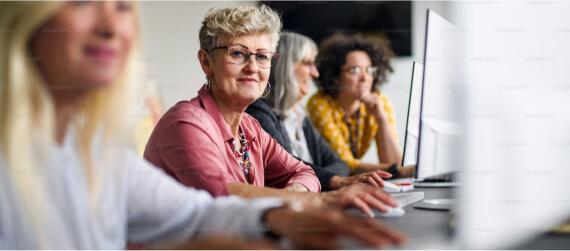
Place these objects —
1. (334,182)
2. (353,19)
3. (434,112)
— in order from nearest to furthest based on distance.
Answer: (434,112) → (334,182) → (353,19)

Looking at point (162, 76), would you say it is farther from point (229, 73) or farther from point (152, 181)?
point (152, 181)

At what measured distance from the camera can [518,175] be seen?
2.68 ft

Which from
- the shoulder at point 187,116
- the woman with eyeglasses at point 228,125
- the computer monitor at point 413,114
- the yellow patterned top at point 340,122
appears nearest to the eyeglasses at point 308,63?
the yellow patterned top at point 340,122

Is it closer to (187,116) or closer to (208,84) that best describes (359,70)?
(208,84)

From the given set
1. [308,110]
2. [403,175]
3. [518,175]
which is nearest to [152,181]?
[518,175]

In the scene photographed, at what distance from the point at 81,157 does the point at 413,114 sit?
40.5 inches

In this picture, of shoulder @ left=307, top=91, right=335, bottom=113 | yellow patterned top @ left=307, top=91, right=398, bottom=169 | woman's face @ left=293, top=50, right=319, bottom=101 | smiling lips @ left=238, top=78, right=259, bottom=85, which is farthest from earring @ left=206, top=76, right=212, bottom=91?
shoulder @ left=307, top=91, right=335, bottom=113

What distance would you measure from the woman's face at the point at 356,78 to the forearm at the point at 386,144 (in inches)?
10.2

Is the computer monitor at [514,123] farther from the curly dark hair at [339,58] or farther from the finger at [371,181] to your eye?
the curly dark hair at [339,58]

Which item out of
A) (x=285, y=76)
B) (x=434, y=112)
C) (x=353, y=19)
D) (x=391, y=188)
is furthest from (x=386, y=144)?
(x=353, y=19)

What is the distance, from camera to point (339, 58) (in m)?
3.09

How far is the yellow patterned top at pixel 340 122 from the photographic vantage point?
9.16 feet

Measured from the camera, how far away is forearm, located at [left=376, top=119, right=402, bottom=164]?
2703mm

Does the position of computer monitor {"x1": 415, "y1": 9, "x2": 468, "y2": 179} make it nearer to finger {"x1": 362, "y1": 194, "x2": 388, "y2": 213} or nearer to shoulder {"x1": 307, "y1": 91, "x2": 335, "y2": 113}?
finger {"x1": 362, "y1": 194, "x2": 388, "y2": 213}
